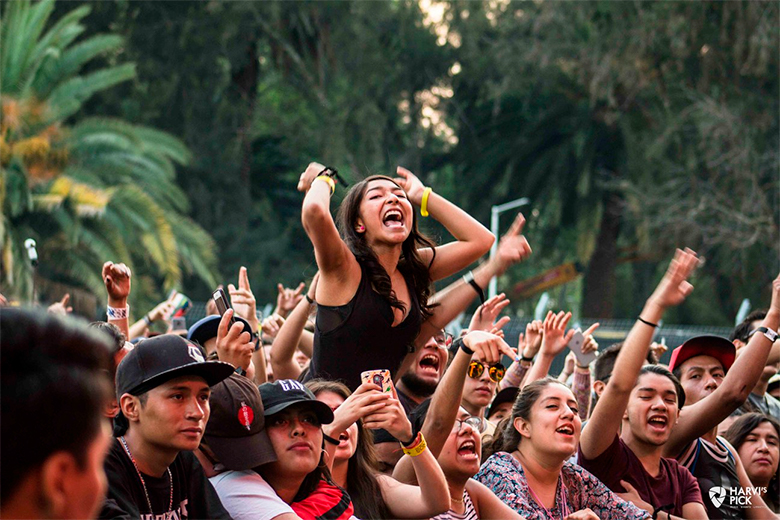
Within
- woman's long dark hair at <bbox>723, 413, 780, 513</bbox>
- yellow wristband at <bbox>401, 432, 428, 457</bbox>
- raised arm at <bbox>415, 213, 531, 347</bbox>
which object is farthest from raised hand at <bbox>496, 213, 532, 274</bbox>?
woman's long dark hair at <bbox>723, 413, 780, 513</bbox>

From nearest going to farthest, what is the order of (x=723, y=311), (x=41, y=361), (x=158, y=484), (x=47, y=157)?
(x=41, y=361) < (x=158, y=484) < (x=47, y=157) < (x=723, y=311)

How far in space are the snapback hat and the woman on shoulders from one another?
199 cm

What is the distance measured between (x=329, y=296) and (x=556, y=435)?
1.27 metres

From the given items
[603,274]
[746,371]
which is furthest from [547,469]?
[603,274]

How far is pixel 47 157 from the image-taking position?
62.7 ft

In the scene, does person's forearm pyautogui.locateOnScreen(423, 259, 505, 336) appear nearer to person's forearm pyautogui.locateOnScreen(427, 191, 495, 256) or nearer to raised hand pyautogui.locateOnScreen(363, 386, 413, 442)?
person's forearm pyautogui.locateOnScreen(427, 191, 495, 256)

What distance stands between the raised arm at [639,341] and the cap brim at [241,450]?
1.61 metres

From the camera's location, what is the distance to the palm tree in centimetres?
1917

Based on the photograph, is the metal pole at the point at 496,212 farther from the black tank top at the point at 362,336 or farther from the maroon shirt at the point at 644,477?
the black tank top at the point at 362,336

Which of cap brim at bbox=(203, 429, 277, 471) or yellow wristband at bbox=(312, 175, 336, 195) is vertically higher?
yellow wristband at bbox=(312, 175, 336, 195)

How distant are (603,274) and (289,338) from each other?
86.3ft

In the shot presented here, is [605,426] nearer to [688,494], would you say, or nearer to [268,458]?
[688,494]

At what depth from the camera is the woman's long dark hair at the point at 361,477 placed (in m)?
4.18

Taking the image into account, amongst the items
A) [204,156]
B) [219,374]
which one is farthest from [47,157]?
[219,374]
